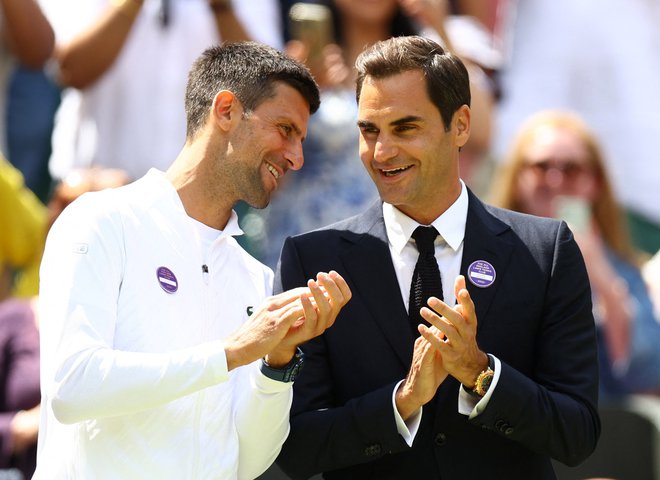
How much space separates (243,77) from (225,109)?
0.12m

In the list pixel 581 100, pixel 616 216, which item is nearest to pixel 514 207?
pixel 616 216

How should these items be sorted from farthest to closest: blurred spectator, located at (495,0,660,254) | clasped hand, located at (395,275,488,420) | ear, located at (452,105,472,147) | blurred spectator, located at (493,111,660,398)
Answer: blurred spectator, located at (495,0,660,254)
blurred spectator, located at (493,111,660,398)
ear, located at (452,105,472,147)
clasped hand, located at (395,275,488,420)

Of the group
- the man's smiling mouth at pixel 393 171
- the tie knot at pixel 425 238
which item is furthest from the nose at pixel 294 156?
the tie knot at pixel 425 238

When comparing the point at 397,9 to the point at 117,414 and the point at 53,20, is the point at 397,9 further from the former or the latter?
the point at 117,414

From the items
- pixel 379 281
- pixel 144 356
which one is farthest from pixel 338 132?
pixel 144 356

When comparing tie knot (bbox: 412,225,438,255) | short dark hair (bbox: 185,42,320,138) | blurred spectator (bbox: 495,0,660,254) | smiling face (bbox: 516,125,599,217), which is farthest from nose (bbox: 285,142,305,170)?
blurred spectator (bbox: 495,0,660,254)

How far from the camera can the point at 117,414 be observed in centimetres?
305

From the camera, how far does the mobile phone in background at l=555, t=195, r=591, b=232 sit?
6.06 metres

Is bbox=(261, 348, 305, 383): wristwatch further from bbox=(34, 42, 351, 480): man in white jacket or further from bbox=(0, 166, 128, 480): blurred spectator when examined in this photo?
bbox=(0, 166, 128, 480): blurred spectator

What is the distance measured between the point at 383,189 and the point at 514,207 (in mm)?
2580

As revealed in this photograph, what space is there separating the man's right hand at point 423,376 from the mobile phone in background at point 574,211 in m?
3.02

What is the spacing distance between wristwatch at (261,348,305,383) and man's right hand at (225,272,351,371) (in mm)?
106

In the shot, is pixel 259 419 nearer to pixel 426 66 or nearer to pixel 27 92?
pixel 426 66

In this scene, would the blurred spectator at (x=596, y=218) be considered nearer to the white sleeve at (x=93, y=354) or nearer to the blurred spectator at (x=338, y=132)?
the blurred spectator at (x=338, y=132)
